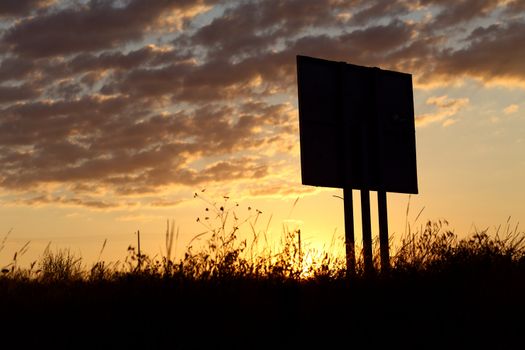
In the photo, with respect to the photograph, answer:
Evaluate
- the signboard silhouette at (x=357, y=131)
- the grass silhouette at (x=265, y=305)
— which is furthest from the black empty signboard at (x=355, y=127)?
the grass silhouette at (x=265, y=305)

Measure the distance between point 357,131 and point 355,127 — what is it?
3.5 inches

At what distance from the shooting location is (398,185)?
14.7m

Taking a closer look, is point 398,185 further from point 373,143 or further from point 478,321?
point 478,321

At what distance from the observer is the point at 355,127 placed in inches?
551

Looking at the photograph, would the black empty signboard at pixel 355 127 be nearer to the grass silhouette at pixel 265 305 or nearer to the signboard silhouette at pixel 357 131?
the signboard silhouette at pixel 357 131

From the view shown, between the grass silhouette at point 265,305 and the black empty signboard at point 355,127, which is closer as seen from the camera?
the grass silhouette at point 265,305

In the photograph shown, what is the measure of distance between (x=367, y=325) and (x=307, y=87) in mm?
7629

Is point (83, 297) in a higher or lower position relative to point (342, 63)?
lower

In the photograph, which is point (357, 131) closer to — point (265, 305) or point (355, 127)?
point (355, 127)

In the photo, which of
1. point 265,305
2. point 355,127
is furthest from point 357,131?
point 265,305

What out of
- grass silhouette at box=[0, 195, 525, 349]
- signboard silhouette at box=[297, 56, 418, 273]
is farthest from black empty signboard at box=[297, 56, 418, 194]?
grass silhouette at box=[0, 195, 525, 349]

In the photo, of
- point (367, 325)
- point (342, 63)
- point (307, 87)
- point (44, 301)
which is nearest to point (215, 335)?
point (367, 325)

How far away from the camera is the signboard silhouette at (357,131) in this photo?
12914 mm

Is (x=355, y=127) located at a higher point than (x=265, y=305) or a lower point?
higher
